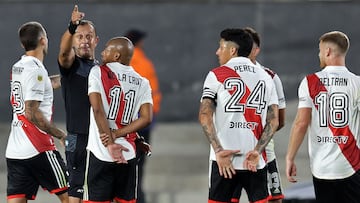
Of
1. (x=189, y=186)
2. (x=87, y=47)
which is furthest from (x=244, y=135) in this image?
(x=189, y=186)

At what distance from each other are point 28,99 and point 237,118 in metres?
1.82

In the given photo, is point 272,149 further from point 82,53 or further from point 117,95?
point 82,53

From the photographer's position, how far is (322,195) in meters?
8.93

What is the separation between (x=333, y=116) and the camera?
348 inches

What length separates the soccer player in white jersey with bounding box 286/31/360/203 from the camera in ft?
29.0

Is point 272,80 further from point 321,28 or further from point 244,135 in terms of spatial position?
point 321,28

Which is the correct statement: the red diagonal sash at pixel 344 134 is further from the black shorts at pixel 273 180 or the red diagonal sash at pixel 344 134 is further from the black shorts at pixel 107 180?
the black shorts at pixel 107 180

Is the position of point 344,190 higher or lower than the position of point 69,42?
lower

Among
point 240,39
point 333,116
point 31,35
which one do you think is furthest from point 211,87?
point 31,35

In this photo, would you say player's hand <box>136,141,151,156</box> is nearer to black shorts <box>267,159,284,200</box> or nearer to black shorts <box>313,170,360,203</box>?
black shorts <box>267,159,284,200</box>

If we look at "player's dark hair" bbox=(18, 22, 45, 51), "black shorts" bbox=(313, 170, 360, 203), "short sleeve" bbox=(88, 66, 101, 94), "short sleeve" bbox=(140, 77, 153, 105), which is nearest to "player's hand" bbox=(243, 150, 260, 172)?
"black shorts" bbox=(313, 170, 360, 203)

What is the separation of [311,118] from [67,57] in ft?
6.75

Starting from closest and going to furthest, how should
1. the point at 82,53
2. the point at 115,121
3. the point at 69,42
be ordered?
the point at 115,121 < the point at 69,42 < the point at 82,53

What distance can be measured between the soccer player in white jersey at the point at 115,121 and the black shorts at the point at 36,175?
2.14 ft
